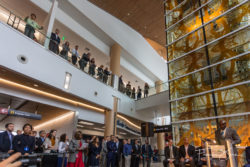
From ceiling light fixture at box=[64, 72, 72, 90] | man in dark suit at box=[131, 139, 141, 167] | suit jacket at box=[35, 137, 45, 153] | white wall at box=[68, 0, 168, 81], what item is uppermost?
white wall at box=[68, 0, 168, 81]

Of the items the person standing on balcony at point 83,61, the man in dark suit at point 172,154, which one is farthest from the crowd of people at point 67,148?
the person standing on balcony at point 83,61

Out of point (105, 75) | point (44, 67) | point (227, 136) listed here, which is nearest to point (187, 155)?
point (227, 136)

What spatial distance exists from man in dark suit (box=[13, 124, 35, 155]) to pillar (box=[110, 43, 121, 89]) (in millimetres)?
7426

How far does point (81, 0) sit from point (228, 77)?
9.27 meters

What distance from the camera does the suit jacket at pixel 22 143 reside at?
3.81 m

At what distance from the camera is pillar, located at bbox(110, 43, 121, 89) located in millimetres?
11406

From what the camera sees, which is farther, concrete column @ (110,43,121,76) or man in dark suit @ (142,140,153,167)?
concrete column @ (110,43,121,76)

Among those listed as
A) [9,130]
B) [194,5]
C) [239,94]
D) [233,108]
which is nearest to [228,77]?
[239,94]

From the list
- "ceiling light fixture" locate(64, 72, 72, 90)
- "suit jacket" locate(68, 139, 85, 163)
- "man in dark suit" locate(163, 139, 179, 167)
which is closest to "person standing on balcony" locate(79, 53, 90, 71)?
"ceiling light fixture" locate(64, 72, 72, 90)

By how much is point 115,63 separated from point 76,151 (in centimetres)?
792

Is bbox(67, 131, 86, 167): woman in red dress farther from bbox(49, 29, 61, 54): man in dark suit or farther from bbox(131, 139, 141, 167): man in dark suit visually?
bbox(49, 29, 61, 54): man in dark suit

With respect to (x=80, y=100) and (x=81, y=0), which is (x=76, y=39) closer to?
(x=81, y=0)

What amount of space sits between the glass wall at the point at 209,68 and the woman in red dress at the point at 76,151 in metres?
3.47

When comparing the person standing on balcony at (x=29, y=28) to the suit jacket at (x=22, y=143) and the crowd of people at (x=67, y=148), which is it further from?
the suit jacket at (x=22, y=143)
